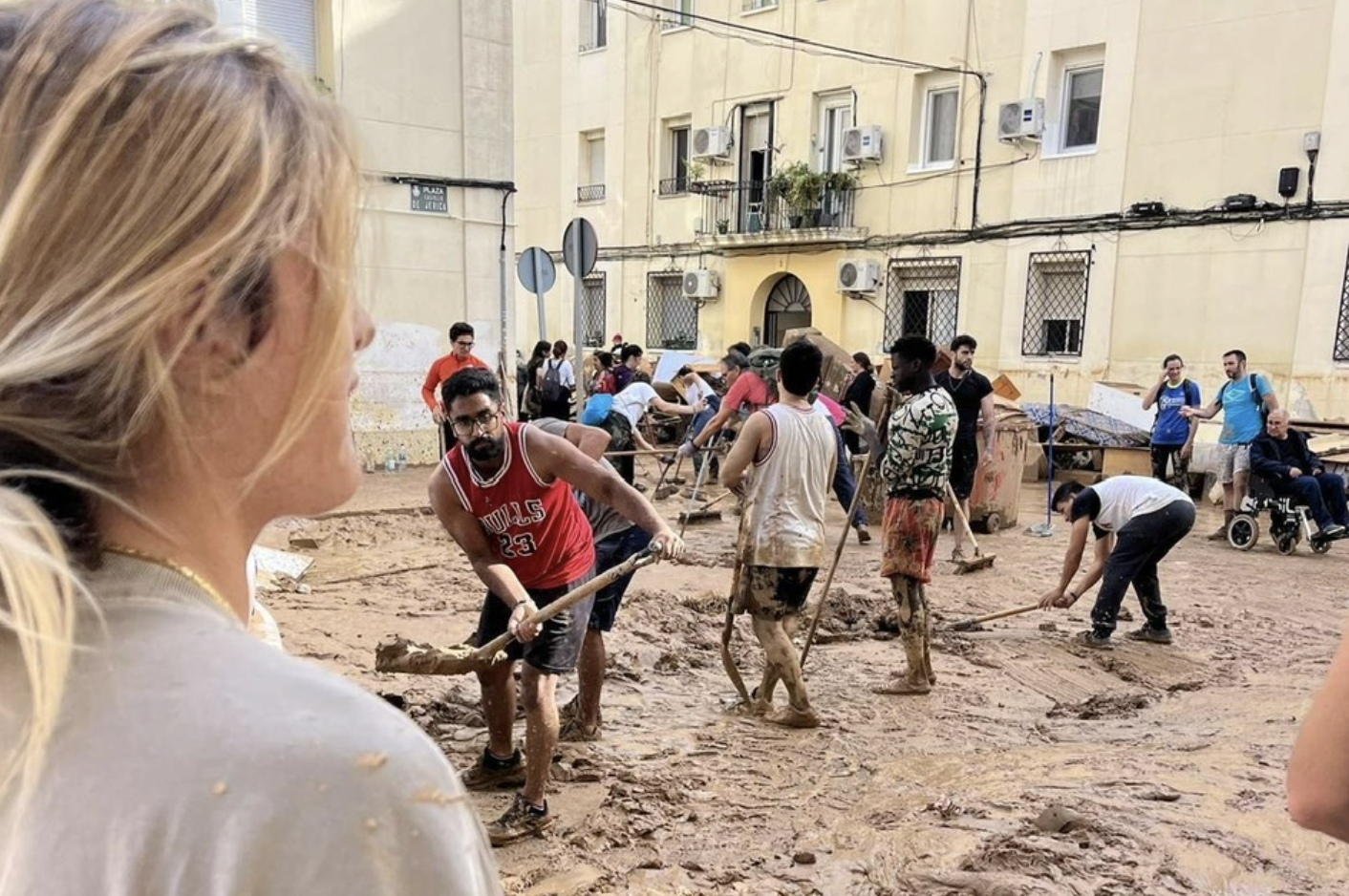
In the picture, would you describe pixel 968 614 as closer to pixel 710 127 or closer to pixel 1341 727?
pixel 1341 727

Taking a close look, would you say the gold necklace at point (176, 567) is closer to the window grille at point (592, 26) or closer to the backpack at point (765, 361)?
the backpack at point (765, 361)

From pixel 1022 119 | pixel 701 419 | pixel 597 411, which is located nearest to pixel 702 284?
pixel 1022 119

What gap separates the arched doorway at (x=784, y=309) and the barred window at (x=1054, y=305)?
489cm

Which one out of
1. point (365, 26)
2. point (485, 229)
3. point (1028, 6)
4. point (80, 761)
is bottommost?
point (80, 761)

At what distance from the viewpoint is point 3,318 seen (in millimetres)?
563

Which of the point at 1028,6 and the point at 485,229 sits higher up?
the point at 1028,6

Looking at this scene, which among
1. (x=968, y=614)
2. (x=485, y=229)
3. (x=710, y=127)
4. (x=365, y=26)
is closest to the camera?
(x=968, y=614)

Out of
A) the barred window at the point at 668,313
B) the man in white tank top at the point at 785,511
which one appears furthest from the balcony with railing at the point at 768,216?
the man in white tank top at the point at 785,511

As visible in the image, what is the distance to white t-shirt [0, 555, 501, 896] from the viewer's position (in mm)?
530

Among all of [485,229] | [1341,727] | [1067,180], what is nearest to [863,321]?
[1067,180]

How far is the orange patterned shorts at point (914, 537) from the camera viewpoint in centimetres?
523

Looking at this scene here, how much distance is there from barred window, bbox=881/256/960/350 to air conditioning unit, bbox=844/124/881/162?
2068 mm

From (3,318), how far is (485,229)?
40.1 feet

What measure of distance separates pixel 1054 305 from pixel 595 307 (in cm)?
1105
